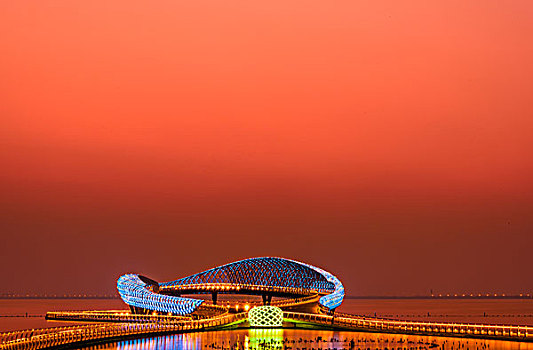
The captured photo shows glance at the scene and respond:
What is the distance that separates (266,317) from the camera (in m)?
90.7

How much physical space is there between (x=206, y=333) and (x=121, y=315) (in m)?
39.9

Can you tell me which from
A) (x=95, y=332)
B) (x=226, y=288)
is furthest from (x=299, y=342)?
(x=226, y=288)

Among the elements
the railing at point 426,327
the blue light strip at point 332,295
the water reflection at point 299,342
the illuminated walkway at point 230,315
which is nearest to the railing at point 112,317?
the illuminated walkway at point 230,315

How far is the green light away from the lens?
297 ft

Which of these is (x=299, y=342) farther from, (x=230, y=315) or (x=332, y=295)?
(x=332, y=295)

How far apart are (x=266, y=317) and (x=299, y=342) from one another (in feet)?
54.3

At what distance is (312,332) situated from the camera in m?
88.1

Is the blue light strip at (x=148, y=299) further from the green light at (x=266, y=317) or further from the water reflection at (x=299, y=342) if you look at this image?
the water reflection at (x=299, y=342)

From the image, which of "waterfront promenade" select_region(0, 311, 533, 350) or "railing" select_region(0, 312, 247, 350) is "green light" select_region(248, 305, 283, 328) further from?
"railing" select_region(0, 312, 247, 350)

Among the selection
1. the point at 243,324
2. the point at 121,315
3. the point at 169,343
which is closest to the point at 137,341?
the point at 169,343

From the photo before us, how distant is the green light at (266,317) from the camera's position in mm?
90625

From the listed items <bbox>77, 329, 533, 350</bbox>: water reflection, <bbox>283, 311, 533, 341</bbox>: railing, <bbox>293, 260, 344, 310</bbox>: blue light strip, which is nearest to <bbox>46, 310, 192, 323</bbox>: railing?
<bbox>283, 311, 533, 341</bbox>: railing

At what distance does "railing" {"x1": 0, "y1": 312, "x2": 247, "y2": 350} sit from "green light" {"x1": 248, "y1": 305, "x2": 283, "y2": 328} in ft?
10.9

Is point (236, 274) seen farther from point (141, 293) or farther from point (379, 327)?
point (379, 327)
